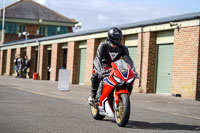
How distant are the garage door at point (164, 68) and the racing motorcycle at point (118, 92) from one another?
13863 millimetres

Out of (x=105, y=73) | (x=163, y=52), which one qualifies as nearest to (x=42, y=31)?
(x=163, y=52)

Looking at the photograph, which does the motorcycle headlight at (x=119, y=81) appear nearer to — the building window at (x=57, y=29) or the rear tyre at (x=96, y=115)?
the rear tyre at (x=96, y=115)

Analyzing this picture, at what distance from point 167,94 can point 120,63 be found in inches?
560

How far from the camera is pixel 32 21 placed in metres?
71.8

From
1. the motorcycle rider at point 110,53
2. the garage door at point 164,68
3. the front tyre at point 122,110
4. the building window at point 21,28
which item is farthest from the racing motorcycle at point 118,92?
the building window at point 21,28

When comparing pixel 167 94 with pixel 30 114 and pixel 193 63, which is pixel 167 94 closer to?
pixel 193 63

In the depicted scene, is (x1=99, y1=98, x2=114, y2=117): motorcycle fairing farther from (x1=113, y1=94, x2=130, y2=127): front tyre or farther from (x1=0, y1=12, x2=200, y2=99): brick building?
(x1=0, y1=12, x2=200, y2=99): brick building

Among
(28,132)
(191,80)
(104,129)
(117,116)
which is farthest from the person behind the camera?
(191,80)

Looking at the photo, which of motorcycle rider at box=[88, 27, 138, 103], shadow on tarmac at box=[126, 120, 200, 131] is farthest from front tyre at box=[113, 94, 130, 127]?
motorcycle rider at box=[88, 27, 138, 103]

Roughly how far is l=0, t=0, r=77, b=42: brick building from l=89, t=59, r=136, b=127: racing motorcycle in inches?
2455

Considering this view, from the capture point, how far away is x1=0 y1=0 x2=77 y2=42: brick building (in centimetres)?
6962

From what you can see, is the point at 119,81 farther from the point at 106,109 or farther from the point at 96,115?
the point at 96,115

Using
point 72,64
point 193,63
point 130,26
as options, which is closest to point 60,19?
point 72,64

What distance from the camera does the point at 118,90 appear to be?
8156 mm
